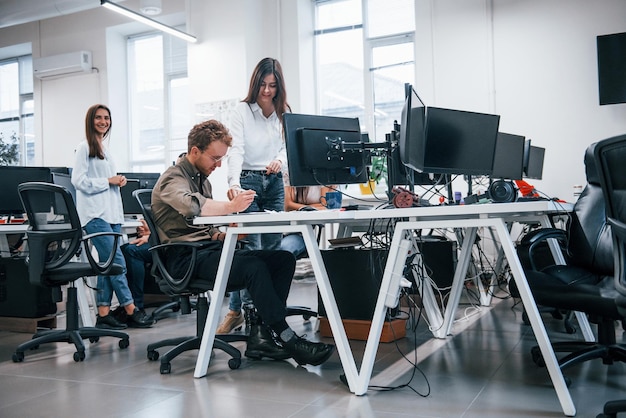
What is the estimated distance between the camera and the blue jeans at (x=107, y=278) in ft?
11.6

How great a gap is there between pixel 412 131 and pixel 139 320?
2.16m

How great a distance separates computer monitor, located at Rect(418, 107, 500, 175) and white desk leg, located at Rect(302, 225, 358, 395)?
713mm

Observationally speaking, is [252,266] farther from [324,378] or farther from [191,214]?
[324,378]

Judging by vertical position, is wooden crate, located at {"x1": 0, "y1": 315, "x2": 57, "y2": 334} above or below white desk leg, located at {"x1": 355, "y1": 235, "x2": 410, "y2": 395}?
below

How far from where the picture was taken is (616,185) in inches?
66.8

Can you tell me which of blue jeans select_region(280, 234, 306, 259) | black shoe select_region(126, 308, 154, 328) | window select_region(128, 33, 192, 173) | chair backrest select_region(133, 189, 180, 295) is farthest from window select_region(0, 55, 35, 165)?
chair backrest select_region(133, 189, 180, 295)

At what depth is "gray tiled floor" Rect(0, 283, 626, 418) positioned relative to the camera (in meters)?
1.94

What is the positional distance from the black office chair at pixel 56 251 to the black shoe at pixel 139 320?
55 centimetres

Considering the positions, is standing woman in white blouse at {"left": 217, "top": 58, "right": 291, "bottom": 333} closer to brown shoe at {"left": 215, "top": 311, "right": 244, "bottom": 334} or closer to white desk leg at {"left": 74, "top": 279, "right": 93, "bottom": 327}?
brown shoe at {"left": 215, "top": 311, "right": 244, "bottom": 334}

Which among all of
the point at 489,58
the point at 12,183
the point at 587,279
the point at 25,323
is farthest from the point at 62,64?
the point at 587,279

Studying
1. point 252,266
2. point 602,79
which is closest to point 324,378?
point 252,266

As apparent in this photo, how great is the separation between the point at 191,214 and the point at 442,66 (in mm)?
4044

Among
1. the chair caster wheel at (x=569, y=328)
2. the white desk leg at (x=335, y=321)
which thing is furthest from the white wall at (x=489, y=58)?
the white desk leg at (x=335, y=321)

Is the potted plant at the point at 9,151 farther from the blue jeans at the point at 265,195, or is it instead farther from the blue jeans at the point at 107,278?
the blue jeans at the point at 265,195
